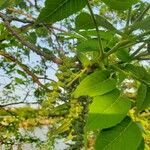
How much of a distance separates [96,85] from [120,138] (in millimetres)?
115

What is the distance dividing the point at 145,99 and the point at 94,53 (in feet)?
0.56

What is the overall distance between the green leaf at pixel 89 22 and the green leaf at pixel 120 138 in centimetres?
19

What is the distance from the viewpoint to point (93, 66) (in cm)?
95

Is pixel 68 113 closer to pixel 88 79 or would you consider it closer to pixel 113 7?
pixel 88 79

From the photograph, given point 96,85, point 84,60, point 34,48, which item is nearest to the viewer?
point 96,85

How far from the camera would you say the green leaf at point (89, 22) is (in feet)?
2.83

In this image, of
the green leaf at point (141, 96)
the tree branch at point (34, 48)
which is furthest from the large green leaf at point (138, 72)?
the tree branch at point (34, 48)

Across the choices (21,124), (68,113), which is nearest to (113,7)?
(68,113)

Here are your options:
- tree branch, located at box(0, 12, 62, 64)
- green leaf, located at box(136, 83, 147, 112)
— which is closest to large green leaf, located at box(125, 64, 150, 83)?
green leaf, located at box(136, 83, 147, 112)

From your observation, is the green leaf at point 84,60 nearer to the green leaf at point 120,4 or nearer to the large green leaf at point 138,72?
the large green leaf at point 138,72

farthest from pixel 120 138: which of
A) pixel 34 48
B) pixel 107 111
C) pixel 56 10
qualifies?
pixel 34 48

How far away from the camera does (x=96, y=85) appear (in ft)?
2.81

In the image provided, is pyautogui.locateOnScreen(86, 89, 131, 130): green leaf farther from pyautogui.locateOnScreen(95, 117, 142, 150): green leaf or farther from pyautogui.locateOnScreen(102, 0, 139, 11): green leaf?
pyautogui.locateOnScreen(102, 0, 139, 11): green leaf

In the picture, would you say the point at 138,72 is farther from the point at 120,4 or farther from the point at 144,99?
the point at 120,4
